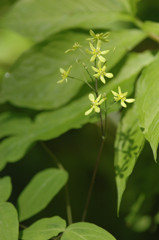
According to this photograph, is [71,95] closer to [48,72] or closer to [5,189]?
[48,72]

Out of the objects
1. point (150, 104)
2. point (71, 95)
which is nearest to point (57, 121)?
point (71, 95)

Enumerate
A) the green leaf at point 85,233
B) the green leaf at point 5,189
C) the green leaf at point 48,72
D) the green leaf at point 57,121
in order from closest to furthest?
the green leaf at point 85,233
the green leaf at point 5,189
the green leaf at point 57,121
the green leaf at point 48,72

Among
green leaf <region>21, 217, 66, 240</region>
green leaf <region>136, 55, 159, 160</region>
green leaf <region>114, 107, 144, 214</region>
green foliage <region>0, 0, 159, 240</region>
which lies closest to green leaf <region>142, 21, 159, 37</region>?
green foliage <region>0, 0, 159, 240</region>

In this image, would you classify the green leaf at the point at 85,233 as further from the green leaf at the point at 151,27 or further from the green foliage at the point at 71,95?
the green leaf at the point at 151,27

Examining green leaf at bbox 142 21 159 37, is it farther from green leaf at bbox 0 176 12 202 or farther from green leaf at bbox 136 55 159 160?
green leaf at bbox 0 176 12 202

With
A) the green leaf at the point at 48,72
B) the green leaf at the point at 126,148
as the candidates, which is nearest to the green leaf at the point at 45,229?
the green leaf at the point at 126,148
